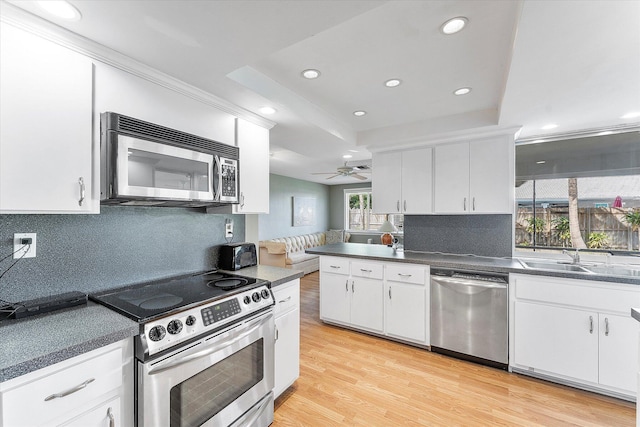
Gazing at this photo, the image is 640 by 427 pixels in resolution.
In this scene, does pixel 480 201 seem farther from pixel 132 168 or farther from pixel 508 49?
pixel 132 168

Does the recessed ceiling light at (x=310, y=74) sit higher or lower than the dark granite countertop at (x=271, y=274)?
higher

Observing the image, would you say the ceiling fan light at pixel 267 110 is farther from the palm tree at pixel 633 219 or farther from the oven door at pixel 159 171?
the palm tree at pixel 633 219

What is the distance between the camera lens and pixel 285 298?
2.13 meters

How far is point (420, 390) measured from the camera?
7.52ft

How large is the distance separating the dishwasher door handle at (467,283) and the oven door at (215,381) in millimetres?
1824

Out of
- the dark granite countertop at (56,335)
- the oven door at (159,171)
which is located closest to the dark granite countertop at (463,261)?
the oven door at (159,171)

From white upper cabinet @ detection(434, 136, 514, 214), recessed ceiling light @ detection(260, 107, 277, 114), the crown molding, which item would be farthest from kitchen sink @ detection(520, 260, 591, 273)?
the crown molding

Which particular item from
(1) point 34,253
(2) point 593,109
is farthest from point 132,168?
(2) point 593,109

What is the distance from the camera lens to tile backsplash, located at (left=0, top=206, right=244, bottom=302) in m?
1.41

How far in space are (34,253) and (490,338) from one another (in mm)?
3454

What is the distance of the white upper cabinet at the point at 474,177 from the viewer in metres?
2.84

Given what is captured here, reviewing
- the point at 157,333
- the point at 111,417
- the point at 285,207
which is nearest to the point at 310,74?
the point at 157,333

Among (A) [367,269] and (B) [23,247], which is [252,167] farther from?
(A) [367,269]

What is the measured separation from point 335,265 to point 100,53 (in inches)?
112
